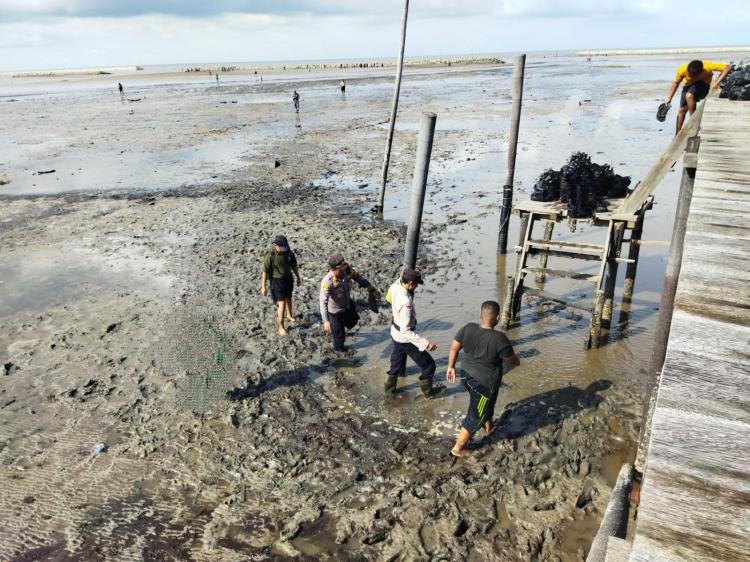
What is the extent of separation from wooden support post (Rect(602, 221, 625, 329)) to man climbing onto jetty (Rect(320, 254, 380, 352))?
11.9 ft

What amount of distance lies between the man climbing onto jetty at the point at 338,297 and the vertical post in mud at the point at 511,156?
4.63 m

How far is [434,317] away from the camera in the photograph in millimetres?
8812

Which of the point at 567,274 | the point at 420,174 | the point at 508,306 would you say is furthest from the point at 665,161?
the point at 420,174

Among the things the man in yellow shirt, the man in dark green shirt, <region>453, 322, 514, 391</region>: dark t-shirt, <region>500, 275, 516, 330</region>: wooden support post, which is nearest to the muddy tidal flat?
<region>500, 275, 516, 330</region>: wooden support post

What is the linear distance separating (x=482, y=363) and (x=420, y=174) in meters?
2.70

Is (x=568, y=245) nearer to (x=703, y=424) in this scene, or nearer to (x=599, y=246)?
(x=599, y=246)

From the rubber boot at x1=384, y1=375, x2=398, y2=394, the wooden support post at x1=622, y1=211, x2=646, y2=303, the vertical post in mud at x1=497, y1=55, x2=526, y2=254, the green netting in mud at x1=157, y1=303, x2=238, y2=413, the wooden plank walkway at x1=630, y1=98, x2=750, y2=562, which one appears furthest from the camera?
the vertical post in mud at x1=497, y1=55, x2=526, y2=254

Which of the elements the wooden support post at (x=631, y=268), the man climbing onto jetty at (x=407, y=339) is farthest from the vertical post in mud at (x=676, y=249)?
the wooden support post at (x=631, y=268)

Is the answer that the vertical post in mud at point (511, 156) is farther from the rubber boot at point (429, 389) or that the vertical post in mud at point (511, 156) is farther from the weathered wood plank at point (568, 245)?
the rubber boot at point (429, 389)

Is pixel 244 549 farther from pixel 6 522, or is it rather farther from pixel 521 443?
pixel 521 443

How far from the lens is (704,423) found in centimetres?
158

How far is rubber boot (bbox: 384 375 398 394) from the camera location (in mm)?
6570

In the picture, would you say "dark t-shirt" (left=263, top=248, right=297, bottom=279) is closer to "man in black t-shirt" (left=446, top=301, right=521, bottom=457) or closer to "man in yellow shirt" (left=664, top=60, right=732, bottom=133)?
"man in black t-shirt" (left=446, top=301, right=521, bottom=457)

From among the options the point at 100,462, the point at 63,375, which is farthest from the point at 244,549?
the point at 63,375
